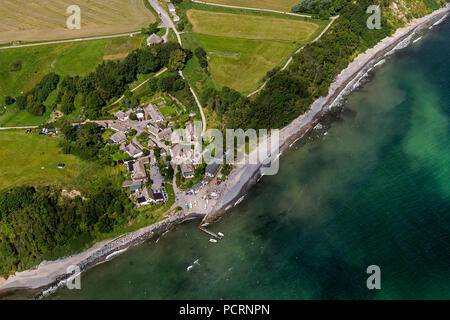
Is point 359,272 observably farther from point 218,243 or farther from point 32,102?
point 32,102

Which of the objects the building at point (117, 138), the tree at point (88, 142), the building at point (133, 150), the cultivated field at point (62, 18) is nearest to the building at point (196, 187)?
the building at point (133, 150)

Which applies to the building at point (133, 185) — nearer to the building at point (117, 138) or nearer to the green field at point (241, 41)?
the building at point (117, 138)

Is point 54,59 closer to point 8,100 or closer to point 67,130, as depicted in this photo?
point 8,100

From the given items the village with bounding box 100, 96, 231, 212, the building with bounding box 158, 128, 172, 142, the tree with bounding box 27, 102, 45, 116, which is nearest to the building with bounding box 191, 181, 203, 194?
the village with bounding box 100, 96, 231, 212

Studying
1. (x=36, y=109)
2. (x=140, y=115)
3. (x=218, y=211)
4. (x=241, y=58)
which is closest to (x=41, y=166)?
(x=36, y=109)

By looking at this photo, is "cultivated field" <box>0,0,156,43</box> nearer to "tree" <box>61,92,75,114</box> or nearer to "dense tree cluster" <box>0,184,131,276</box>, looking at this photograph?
"tree" <box>61,92,75,114</box>
